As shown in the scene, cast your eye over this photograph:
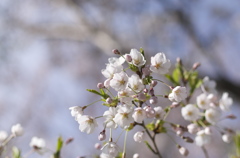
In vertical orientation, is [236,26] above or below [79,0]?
below

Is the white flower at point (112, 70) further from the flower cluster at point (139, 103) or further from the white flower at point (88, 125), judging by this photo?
the white flower at point (88, 125)

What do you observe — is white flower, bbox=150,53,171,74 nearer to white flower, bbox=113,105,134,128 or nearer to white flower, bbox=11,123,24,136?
white flower, bbox=113,105,134,128

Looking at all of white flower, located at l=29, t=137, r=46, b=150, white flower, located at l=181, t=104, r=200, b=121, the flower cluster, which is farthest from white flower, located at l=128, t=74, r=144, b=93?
white flower, located at l=29, t=137, r=46, b=150

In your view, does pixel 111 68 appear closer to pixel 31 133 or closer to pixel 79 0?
pixel 79 0

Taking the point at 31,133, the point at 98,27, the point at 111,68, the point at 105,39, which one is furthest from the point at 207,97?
the point at 31,133

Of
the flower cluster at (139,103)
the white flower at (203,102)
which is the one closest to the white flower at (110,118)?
the flower cluster at (139,103)
